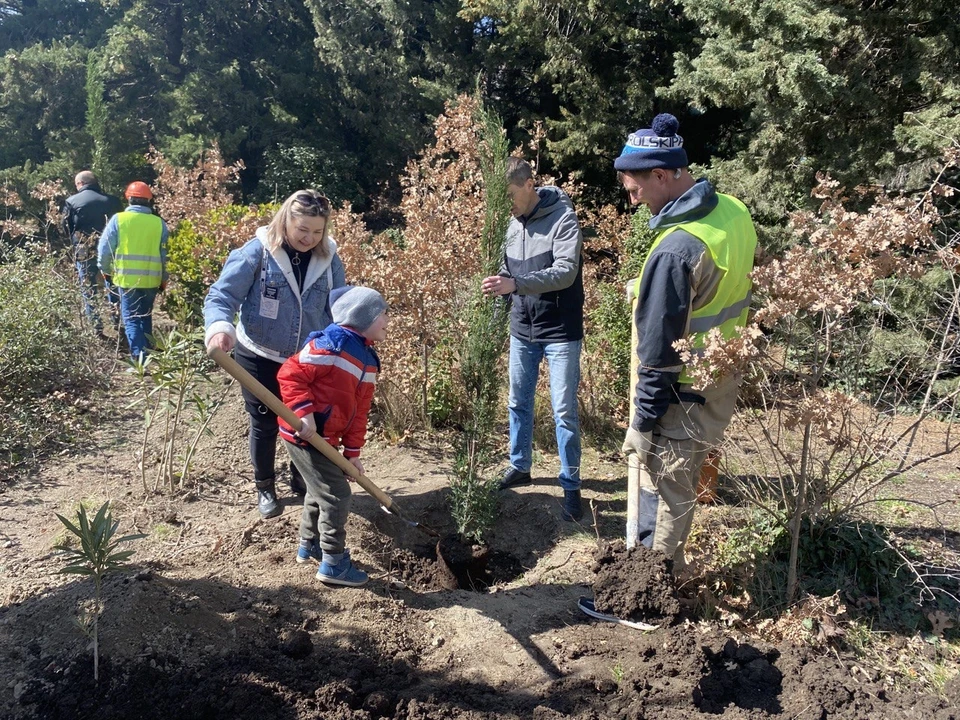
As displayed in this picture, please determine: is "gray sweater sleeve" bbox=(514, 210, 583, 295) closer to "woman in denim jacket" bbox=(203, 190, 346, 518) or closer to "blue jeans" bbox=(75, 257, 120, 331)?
"woman in denim jacket" bbox=(203, 190, 346, 518)

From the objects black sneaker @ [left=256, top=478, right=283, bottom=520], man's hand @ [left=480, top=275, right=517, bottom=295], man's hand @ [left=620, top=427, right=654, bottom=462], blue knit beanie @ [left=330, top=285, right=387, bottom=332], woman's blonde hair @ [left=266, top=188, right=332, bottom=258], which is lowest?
black sneaker @ [left=256, top=478, right=283, bottom=520]

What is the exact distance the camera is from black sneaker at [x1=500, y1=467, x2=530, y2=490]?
15.4ft

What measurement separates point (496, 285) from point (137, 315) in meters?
4.27

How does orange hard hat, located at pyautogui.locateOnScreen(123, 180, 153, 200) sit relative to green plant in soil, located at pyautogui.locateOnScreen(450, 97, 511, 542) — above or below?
above

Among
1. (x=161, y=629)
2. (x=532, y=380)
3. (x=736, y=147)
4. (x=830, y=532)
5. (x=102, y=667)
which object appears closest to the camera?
(x=102, y=667)

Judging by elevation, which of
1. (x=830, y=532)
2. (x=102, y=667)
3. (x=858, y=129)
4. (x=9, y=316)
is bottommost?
(x=102, y=667)

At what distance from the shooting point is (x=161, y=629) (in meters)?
3.12

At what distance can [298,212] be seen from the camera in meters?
3.79

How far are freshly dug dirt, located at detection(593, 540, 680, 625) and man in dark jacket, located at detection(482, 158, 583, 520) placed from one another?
38.1 inches

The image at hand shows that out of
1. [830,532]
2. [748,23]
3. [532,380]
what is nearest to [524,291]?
[532,380]

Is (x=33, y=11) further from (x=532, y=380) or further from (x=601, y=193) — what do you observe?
(x=532, y=380)

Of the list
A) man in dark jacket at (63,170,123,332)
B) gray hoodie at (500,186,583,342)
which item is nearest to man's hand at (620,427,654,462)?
gray hoodie at (500,186,583,342)

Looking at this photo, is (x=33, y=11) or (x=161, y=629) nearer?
(x=161, y=629)

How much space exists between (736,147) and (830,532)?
831 centimetres
